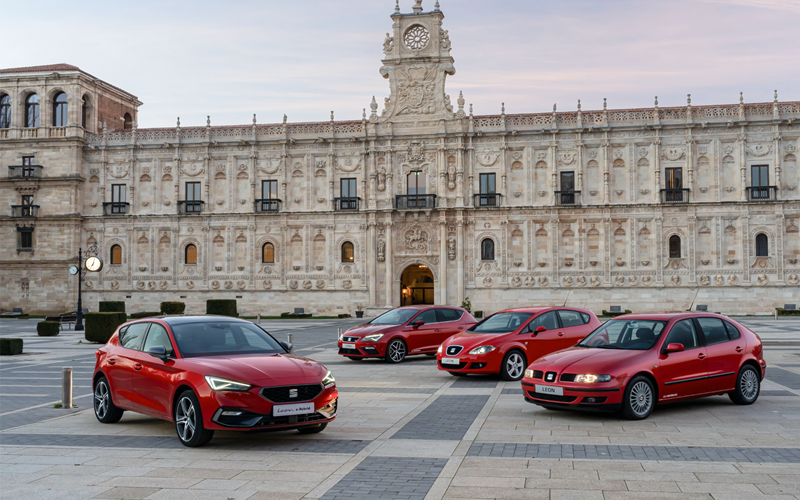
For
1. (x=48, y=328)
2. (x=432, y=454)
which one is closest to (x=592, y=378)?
(x=432, y=454)

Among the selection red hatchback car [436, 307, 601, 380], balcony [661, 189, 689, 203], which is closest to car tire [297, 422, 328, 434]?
red hatchback car [436, 307, 601, 380]

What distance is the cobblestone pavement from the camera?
7.61 m

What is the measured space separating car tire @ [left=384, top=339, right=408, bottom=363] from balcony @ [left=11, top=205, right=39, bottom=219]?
43446 millimetres

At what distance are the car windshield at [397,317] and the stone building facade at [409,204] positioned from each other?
28.2m

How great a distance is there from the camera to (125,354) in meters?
11.5

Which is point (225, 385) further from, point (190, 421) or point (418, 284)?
point (418, 284)

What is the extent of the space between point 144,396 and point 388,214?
41174 mm

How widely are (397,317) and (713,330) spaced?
10782 millimetres

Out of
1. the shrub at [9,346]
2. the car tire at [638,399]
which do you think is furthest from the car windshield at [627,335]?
the shrub at [9,346]

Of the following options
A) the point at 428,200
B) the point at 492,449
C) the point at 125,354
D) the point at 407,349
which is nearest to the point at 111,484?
Result: the point at 125,354

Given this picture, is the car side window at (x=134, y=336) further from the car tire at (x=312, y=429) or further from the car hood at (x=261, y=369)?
the car tire at (x=312, y=429)

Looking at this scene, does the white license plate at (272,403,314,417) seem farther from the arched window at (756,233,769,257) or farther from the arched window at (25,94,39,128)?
the arched window at (25,94,39,128)

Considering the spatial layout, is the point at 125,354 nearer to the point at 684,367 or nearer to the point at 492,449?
the point at 492,449

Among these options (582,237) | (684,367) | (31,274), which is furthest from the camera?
(31,274)
